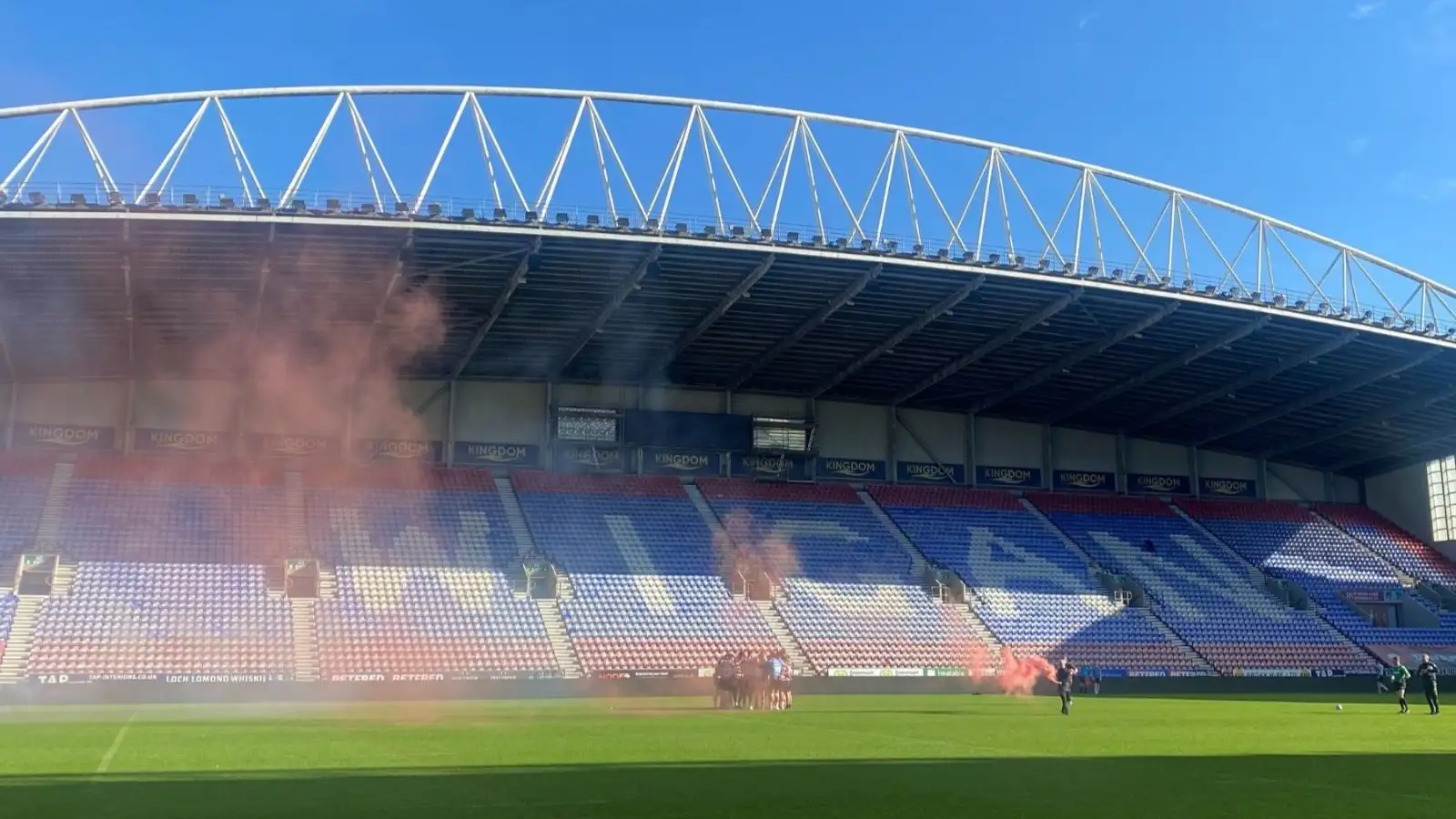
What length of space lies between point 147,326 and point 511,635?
1507 cm

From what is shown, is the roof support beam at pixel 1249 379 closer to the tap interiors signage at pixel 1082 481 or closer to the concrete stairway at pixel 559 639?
the tap interiors signage at pixel 1082 481

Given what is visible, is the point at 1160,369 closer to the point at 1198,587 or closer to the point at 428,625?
the point at 1198,587

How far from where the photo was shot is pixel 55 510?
123 feet

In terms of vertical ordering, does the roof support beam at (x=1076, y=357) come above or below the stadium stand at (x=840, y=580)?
above

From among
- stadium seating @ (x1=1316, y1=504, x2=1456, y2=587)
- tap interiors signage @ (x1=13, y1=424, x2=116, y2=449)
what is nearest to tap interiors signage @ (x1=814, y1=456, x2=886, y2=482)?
stadium seating @ (x1=1316, y1=504, x2=1456, y2=587)

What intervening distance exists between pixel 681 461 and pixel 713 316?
443 inches

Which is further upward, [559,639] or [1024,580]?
[1024,580]

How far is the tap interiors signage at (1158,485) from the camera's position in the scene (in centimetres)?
5484

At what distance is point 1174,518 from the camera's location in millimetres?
53531

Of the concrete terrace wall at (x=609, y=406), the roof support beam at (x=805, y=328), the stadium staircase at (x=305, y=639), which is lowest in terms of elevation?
the stadium staircase at (x=305, y=639)

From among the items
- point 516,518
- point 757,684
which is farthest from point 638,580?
point 757,684

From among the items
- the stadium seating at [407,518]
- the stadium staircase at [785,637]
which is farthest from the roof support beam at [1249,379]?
the stadium seating at [407,518]

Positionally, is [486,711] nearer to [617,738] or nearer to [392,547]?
[617,738]

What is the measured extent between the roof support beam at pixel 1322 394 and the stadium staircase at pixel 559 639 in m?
31.2
